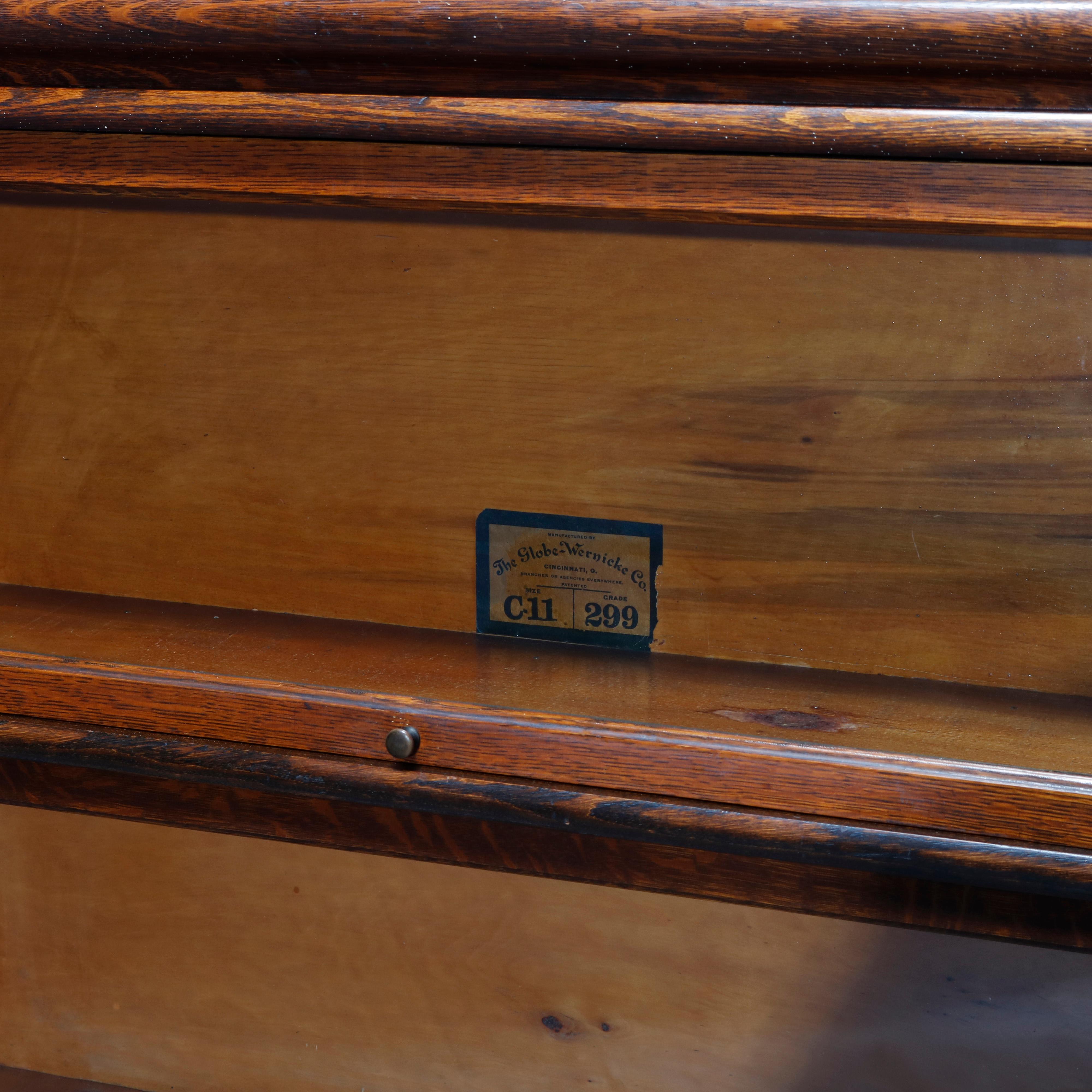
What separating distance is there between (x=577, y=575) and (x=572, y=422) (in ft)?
0.40

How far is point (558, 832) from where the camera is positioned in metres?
0.75

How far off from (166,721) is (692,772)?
368 millimetres

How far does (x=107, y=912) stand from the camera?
3.94ft

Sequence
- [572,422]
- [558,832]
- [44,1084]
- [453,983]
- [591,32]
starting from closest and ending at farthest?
[591,32] < [558,832] < [572,422] < [453,983] < [44,1084]

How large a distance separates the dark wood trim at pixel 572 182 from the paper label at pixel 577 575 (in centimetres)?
27

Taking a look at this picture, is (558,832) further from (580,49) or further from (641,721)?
(580,49)

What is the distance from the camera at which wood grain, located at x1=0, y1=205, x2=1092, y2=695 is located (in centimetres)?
80

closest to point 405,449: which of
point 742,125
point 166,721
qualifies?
point 166,721

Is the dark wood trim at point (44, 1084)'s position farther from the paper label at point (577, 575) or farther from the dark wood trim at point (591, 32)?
the dark wood trim at point (591, 32)

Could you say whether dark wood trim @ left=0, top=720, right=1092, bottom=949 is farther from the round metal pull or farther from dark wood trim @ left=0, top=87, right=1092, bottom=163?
dark wood trim @ left=0, top=87, right=1092, bottom=163

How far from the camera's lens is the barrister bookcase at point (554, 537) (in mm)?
653

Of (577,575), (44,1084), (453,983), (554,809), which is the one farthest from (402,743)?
(44,1084)

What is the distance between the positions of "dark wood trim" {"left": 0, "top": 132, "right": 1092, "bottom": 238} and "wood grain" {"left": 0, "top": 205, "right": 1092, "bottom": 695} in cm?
2

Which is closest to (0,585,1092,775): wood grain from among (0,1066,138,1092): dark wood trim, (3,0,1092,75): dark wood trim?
(3,0,1092,75): dark wood trim
